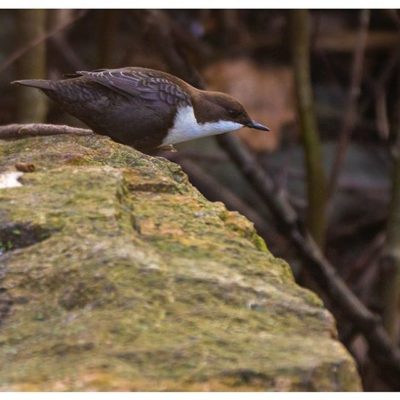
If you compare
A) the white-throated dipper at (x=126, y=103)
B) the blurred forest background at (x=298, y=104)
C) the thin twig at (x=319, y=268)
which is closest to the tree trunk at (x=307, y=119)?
the blurred forest background at (x=298, y=104)

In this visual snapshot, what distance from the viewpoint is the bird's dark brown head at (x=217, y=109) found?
4.46 meters

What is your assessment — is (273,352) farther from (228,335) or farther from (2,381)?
(2,381)

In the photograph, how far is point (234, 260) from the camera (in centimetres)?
270

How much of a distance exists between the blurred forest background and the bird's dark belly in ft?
8.55

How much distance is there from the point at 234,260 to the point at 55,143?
44.8 inches

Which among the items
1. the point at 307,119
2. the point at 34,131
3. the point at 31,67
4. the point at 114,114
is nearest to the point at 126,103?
the point at 114,114

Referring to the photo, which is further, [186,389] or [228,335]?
[228,335]

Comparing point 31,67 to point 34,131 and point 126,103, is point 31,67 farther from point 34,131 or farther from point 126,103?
point 34,131

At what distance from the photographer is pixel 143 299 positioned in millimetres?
2420

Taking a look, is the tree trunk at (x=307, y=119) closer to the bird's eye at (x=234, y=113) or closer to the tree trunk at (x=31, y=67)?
the tree trunk at (x=31, y=67)

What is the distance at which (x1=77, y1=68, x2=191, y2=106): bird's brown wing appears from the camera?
164 inches

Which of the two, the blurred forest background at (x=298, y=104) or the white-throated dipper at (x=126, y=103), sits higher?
the white-throated dipper at (x=126, y=103)

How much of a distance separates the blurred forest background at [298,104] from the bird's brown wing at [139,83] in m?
2.51
